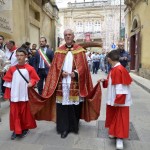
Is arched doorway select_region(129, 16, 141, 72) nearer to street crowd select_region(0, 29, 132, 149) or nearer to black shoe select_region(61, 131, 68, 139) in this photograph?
street crowd select_region(0, 29, 132, 149)

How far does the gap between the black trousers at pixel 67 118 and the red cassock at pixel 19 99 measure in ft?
1.71

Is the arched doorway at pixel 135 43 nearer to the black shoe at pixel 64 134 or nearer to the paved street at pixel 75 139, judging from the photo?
the paved street at pixel 75 139

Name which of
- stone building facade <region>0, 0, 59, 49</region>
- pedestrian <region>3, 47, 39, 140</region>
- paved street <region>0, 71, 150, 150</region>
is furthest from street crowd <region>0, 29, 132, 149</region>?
stone building facade <region>0, 0, 59, 49</region>

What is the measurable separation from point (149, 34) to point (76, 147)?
10.4 meters

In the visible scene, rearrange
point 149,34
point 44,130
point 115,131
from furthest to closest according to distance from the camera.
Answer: point 149,34, point 44,130, point 115,131

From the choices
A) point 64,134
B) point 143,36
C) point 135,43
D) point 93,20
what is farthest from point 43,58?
point 93,20

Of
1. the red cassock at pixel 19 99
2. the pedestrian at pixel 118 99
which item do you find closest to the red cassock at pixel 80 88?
the red cassock at pixel 19 99

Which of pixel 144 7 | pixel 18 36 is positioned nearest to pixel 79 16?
pixel 144 7

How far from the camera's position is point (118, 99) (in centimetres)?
417

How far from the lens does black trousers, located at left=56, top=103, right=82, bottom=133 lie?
4918mm

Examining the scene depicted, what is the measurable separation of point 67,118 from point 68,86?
569 mm

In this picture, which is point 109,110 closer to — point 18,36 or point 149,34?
point 18,36

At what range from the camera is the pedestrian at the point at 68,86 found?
4.82 m

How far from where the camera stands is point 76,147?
4.37 m
